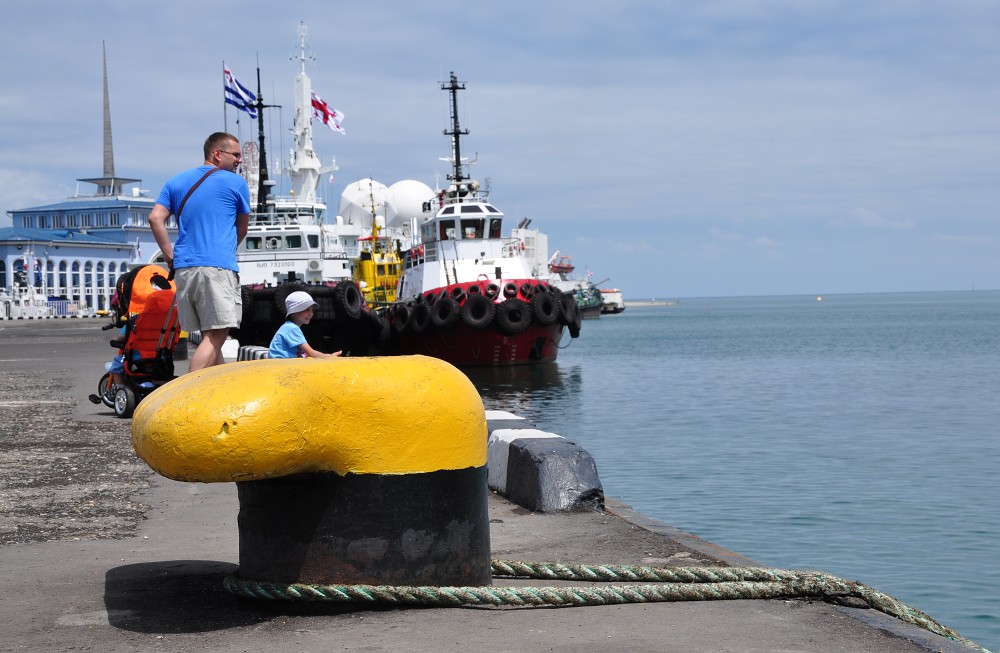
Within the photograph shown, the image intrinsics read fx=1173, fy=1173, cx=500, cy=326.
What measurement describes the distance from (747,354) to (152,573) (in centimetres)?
4288

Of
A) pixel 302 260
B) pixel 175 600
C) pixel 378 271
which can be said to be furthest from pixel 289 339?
pixel 378 271

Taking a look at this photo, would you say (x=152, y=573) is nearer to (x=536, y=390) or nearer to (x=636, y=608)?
(x=636, y=608)

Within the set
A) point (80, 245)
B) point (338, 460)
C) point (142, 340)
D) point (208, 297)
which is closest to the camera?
point (338, 460)

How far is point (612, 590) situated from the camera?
14.4 ft

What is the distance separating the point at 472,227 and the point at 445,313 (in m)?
5.64

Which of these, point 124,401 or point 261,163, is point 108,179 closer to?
point 261,163

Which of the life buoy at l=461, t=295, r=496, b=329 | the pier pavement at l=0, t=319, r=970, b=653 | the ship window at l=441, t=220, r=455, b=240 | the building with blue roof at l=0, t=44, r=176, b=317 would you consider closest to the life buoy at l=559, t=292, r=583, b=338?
the life buoy at l=461, t=295, r=496, b=329

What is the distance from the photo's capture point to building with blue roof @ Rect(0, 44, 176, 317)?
308 ft

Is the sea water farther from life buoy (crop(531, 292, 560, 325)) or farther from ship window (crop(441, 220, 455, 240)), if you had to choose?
ship window (crop(441, 220, 455, 240))

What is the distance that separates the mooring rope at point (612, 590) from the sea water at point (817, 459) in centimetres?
291

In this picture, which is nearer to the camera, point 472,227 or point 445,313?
point 445,313

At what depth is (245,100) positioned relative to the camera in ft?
145

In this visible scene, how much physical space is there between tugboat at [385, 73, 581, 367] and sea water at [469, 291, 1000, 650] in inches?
39.8

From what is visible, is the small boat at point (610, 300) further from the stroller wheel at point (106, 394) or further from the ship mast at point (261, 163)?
the stroller wheel at point (106, 394)
